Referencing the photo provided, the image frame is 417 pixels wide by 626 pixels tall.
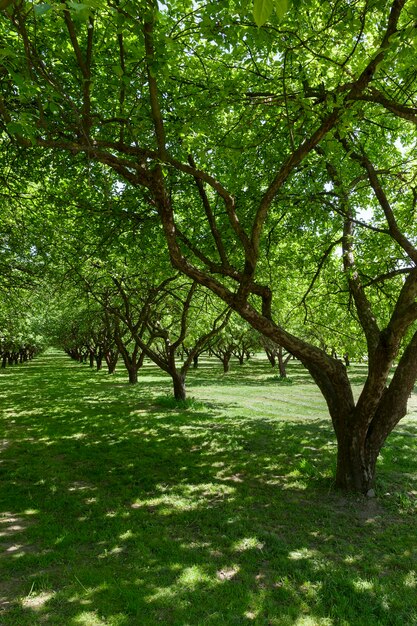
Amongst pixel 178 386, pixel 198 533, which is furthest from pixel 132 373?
pixel 198 533

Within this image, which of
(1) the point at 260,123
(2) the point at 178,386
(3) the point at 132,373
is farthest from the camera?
(3) the point at 132,373

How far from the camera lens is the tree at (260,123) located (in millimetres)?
5734

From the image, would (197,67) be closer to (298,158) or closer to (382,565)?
(298,158)

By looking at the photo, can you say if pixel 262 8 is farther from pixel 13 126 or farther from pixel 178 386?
pixel 178 386

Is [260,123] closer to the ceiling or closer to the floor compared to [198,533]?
closer to the ceiling

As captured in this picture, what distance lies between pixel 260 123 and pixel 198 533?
821 centimetres

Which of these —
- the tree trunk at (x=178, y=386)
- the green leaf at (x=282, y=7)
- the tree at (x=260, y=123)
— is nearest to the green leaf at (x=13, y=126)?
the tree at (x=260, y=123)

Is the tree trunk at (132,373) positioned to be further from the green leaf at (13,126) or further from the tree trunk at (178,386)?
the green leaf at (13,126)

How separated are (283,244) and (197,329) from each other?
506 inches

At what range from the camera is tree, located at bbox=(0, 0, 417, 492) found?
573cm

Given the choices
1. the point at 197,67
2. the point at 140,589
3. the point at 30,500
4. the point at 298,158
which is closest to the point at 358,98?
the point at 298,158

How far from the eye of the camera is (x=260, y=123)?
8.77 meters

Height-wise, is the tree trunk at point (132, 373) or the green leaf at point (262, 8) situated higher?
the green leaf at point (262, 8)

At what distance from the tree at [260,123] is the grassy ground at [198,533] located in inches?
66.6
